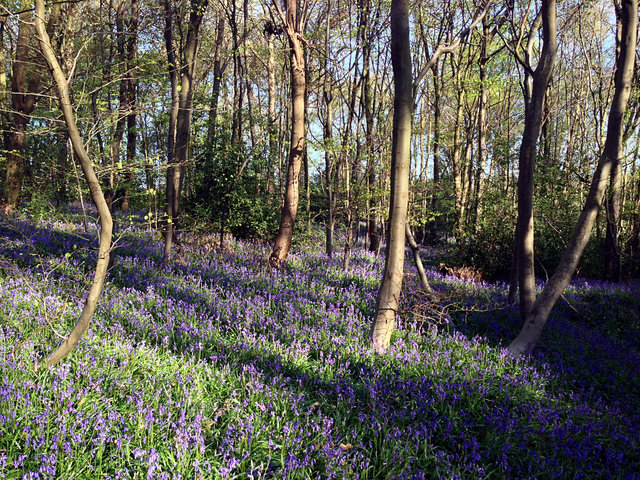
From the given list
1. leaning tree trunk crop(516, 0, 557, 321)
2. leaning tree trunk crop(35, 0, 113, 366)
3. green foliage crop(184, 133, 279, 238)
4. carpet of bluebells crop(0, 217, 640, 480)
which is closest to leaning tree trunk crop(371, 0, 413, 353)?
carpet of bluebells crop(0, 217, 640, 480)

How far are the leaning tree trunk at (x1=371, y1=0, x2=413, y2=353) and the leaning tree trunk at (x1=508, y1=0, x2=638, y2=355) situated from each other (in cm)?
197

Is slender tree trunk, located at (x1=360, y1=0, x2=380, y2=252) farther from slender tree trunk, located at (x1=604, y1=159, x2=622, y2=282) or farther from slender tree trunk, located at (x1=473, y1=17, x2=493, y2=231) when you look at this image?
slender tree trunk, located at (x1=604, y1=159, x2=622, y2=282)

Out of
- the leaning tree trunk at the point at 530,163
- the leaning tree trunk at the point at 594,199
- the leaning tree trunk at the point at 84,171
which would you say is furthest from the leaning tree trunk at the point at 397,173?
the leaning tree trunk at the point at 84,171

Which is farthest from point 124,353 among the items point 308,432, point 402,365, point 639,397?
point 639,397

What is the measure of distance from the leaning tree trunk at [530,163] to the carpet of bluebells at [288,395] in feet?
3.03

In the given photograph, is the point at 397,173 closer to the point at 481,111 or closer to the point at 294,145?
the point at 294,145

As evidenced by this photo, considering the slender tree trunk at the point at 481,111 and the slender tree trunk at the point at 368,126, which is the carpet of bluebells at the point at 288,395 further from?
the slender tree trunk at the point at 481,111

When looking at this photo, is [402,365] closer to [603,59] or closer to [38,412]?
[38,412]

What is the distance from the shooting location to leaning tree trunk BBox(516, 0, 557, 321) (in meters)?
5.66

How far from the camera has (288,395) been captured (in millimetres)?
3508

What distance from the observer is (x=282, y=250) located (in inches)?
339

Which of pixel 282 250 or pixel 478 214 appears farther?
pixel 478 214

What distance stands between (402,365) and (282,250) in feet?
16.0

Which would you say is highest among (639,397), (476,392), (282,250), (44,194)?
(44,194)
